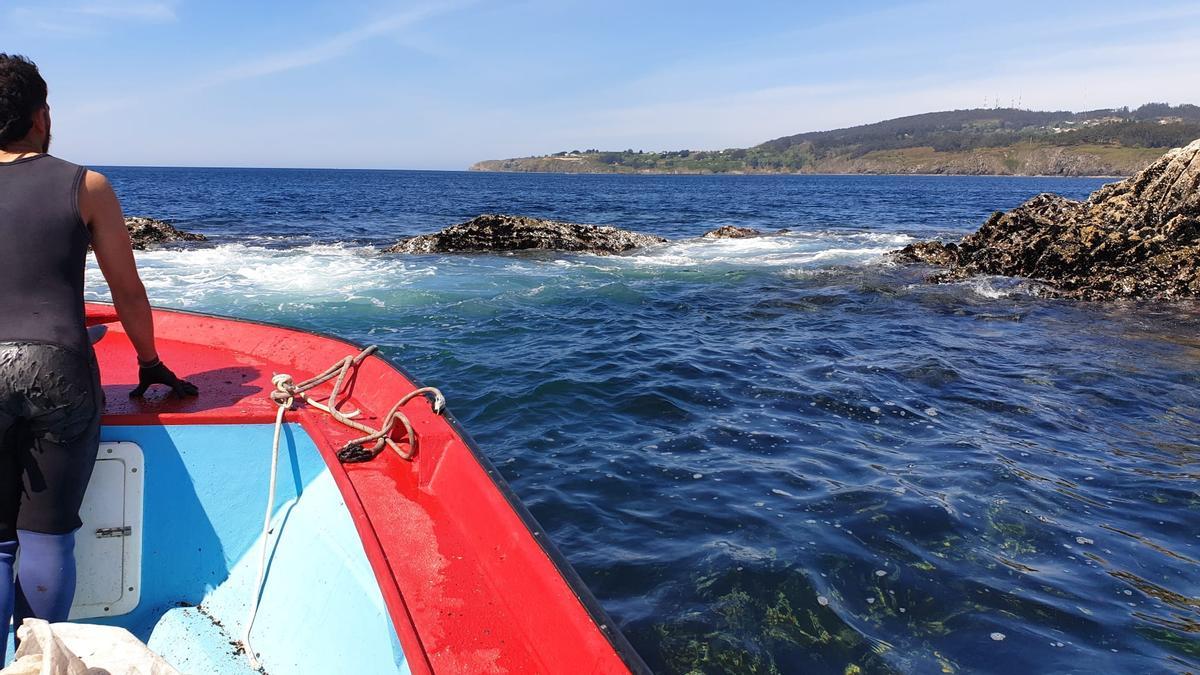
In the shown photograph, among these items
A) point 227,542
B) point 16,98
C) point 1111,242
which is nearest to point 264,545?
point 227,542

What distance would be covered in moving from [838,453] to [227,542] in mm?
5088

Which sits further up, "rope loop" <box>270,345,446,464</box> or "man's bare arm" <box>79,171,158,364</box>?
"man's bare arm" <box>79,171,158,364</box>

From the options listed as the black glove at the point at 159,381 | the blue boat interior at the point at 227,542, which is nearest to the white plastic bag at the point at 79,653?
the blue boat interior at the point at 227,542

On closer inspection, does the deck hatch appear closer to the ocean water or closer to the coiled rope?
the coiled rope

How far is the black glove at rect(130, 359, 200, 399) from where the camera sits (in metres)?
3.37

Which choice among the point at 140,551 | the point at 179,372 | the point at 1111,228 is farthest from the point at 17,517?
the point at 1111,228

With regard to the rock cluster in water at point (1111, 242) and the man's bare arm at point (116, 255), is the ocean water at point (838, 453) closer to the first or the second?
Result: the rock cluster in water at point (1111, 242)

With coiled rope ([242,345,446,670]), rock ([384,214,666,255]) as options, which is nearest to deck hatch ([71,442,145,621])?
coiled rope ([242,345,446,670])

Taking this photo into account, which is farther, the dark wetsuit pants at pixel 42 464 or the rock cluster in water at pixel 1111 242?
the rock cluster in water at pixel 1111 242

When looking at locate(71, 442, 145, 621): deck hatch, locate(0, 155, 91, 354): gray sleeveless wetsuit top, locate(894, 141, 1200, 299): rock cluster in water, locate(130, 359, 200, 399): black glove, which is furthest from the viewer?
locate(894, 141, 1200, 299): rock cluster in water

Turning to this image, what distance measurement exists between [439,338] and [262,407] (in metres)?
7.23

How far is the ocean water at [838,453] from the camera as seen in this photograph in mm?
4074

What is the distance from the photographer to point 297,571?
313 centimetres

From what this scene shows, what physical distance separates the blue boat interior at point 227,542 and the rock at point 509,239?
705 inches
